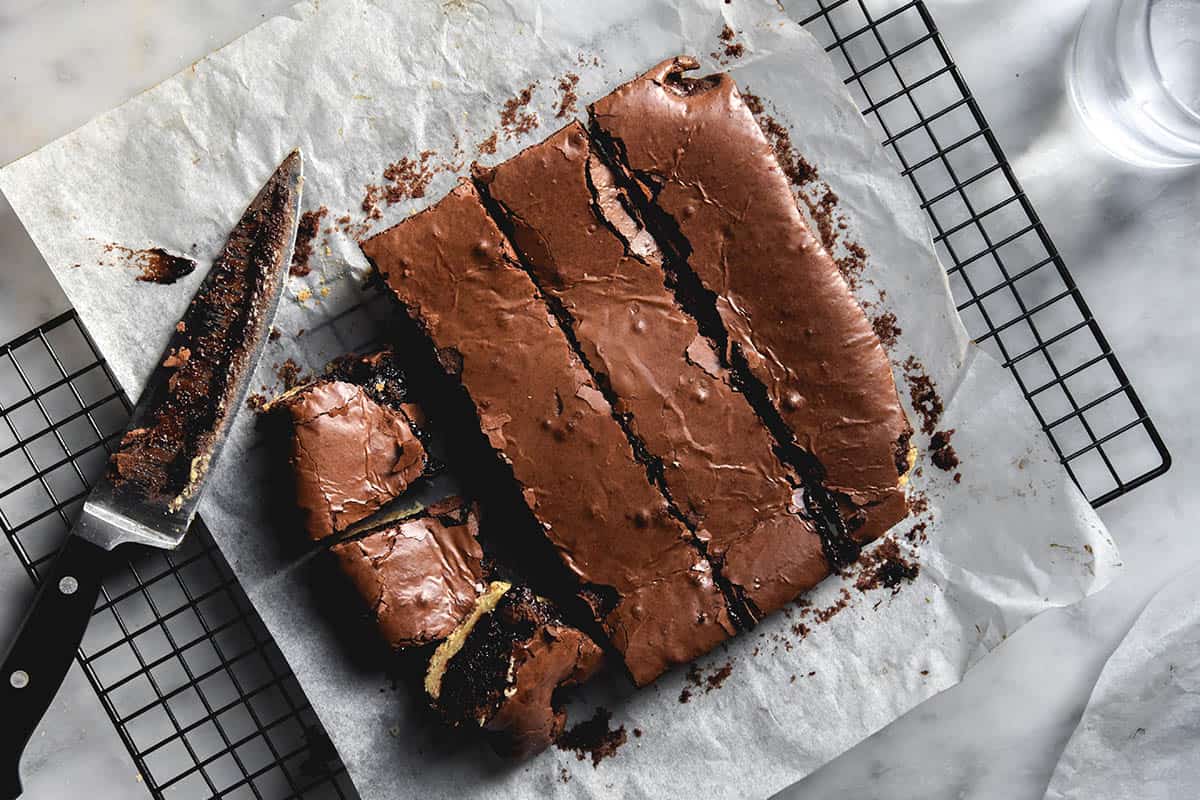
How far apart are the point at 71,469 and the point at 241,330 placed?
100 cm

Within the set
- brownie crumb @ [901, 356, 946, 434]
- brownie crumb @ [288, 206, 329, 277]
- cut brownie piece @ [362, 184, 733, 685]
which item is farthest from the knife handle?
brownie crumb @ [901, 356, 946, 434]

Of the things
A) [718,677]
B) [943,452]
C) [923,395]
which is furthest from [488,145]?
[718,677]

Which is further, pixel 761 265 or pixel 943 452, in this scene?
pixel 943 452

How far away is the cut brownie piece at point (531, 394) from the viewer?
136 inches

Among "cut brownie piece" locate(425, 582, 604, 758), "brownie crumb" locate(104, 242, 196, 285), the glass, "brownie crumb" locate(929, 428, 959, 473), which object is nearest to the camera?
"cut brownie piece" locate(425, 582, 604, 758)

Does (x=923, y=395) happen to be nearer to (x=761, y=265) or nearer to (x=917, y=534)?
(x=917, y=534)

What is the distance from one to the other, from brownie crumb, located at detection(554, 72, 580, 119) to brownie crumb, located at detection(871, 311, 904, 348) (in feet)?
4.93

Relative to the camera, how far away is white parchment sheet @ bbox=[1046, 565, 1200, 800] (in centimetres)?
400

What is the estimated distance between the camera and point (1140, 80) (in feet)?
13.2

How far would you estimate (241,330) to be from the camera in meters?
3.59

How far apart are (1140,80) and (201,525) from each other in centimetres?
434

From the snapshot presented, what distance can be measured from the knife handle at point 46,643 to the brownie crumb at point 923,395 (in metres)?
Answer: 3.19

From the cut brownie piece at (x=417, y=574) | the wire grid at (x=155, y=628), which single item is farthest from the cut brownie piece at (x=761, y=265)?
the wire grid at (x=155, y=628)

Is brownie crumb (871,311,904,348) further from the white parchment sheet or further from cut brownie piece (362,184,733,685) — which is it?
the white parchment sheet
